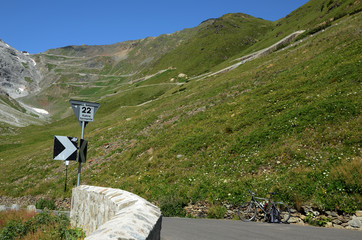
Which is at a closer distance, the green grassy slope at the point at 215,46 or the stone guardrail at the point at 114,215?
the stone guardrail at the point at 114,215

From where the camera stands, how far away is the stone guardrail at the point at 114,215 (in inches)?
136

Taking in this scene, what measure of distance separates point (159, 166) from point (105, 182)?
192 inches

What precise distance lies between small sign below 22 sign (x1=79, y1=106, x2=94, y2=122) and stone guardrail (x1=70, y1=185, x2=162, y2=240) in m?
3.23

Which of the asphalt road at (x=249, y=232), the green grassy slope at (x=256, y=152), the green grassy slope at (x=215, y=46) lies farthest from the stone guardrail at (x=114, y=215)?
the green grassy slope at (x=215, y=46)

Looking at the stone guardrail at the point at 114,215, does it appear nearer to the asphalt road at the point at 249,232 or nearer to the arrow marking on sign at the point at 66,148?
the arrow marking on sign at the point at 66,148

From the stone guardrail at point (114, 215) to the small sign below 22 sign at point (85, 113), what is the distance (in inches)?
127

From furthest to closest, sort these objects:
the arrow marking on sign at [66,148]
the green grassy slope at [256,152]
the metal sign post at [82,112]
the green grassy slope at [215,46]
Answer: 1. the green grassy slope at [215,46]
2. the green grassy slope at [256,152]
3. the metal sign post at [82,112]
4. the arrow marking on sign at [66,148]

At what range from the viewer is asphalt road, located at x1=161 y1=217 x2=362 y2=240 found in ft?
24.8

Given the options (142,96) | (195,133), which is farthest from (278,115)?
(142,96)

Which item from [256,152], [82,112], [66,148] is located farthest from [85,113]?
[256,152]

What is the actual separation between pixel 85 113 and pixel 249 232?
8360mm

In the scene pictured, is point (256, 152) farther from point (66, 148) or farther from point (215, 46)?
point (215, 46)

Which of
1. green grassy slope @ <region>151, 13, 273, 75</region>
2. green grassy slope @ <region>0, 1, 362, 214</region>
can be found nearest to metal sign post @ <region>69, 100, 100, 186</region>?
green grassy slope @ <region>0, 1, 362, 214</region>

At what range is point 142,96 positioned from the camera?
9906 centimetres
